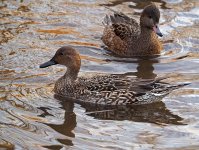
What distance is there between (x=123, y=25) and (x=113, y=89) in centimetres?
301

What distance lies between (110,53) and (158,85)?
255cm

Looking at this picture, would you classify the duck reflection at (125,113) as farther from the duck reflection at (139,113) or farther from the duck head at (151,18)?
the duck head at (151,18)

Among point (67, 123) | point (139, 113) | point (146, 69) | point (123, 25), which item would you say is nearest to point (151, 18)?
point (123, 25)

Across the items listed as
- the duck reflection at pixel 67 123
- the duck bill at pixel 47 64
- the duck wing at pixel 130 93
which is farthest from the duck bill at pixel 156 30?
A: the duck reflection at pixel 67 123

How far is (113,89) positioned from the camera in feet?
35.0

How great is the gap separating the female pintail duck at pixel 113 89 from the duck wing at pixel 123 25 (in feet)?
8.01

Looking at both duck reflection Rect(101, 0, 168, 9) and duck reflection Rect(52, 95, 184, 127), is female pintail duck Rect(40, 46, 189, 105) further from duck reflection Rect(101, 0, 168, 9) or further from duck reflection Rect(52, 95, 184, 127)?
duck reflection Rect(101, 0, 168, 9)

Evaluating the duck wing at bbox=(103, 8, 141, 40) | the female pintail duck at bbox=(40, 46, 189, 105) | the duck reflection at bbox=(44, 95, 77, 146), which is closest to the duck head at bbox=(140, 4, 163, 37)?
the duck wing at bbox=(103, 8, 141, 40)

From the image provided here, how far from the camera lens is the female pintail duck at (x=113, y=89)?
10609 millimetres

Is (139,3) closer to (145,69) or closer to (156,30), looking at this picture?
(156,30)

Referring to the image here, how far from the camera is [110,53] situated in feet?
42.8

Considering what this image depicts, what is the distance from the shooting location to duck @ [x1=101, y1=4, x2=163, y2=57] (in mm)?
13016

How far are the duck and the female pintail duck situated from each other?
216cm

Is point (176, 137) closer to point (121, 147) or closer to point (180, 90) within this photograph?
point (121, 147)
